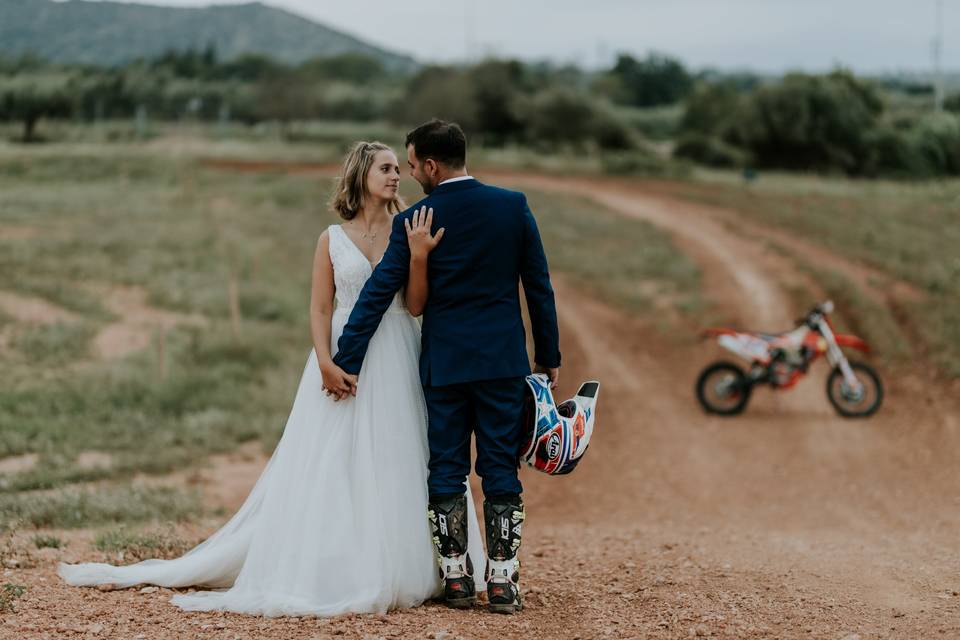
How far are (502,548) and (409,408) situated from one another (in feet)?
2.56

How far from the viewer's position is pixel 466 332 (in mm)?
4801

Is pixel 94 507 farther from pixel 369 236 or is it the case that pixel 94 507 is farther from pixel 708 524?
pixel 708 524

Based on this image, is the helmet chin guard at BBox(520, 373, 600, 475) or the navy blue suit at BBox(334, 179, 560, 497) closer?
the navy blue suit at BBox(334, 179, 560, 497)

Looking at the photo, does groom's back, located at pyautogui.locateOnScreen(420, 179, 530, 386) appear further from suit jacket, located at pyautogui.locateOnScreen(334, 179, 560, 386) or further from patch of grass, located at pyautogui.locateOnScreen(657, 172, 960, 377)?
patch of grass, located at pyautogui.locateOnScreen(657, 172, 960, 377)

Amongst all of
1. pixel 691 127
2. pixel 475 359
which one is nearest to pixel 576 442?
pixel 475 359

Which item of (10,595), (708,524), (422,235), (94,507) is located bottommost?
(708,524)

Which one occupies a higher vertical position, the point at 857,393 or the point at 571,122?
the point at 571,122

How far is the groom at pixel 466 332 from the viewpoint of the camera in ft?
15.7

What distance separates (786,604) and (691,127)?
40.4m

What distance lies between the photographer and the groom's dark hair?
189 inches

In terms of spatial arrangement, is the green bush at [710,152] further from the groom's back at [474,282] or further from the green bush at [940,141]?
the groom's back at [474,282]

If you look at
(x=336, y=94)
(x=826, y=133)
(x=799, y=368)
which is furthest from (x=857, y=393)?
(x=336, y=94)

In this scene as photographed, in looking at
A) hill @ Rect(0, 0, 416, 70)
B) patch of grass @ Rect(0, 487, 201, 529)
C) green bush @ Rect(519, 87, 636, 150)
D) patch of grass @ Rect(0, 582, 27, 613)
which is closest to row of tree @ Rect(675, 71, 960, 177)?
green bush @ Rect(519, 87, 636, 150)

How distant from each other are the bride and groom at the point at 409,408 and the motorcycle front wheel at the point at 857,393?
845cm
